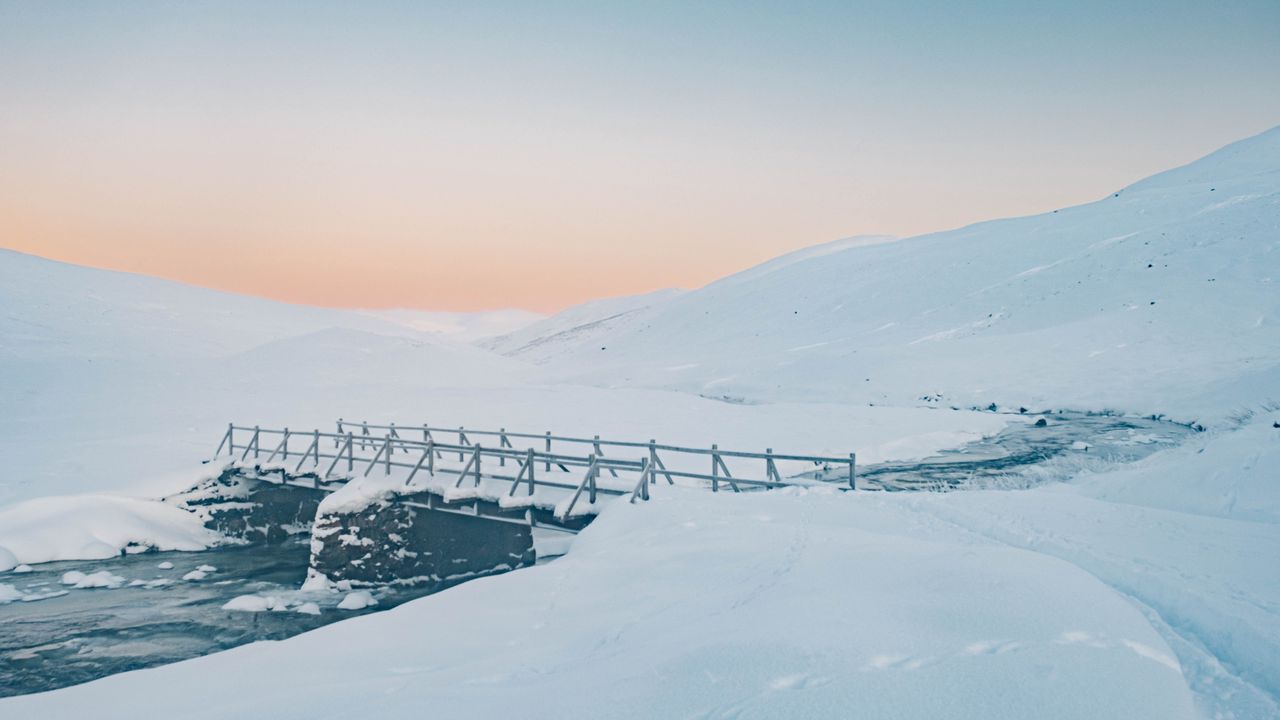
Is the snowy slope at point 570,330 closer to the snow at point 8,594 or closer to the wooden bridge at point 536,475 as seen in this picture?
the wooden bridge at point 536,475

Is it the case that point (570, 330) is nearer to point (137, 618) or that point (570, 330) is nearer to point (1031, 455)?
point (1031, 455)

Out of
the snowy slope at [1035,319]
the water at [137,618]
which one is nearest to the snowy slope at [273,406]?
the water at [137,618]

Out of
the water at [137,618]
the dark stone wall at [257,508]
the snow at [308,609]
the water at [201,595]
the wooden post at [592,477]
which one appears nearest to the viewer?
the water at [137,618]

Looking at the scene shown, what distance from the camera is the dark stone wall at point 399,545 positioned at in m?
20.4

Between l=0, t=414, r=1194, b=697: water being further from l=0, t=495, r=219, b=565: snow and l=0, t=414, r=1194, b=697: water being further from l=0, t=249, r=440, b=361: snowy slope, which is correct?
l=0, t=249, r=440, b=361: snowy slope

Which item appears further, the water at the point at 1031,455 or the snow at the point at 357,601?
the water at the point at 1031,455

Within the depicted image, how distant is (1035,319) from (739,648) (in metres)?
55.2

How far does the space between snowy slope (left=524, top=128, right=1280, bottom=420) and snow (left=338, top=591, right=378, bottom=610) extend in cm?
3213

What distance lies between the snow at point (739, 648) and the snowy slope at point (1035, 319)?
94.5 feet

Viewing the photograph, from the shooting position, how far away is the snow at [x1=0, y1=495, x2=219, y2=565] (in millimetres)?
23344

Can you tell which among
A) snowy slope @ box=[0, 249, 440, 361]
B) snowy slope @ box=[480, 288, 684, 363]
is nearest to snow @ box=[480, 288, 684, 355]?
snowy slope @ box=[480, 288, 684, 363]

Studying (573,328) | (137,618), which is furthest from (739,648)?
(573,328)

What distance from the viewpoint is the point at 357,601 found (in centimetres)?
1909

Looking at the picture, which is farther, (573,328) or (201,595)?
(573,328)
